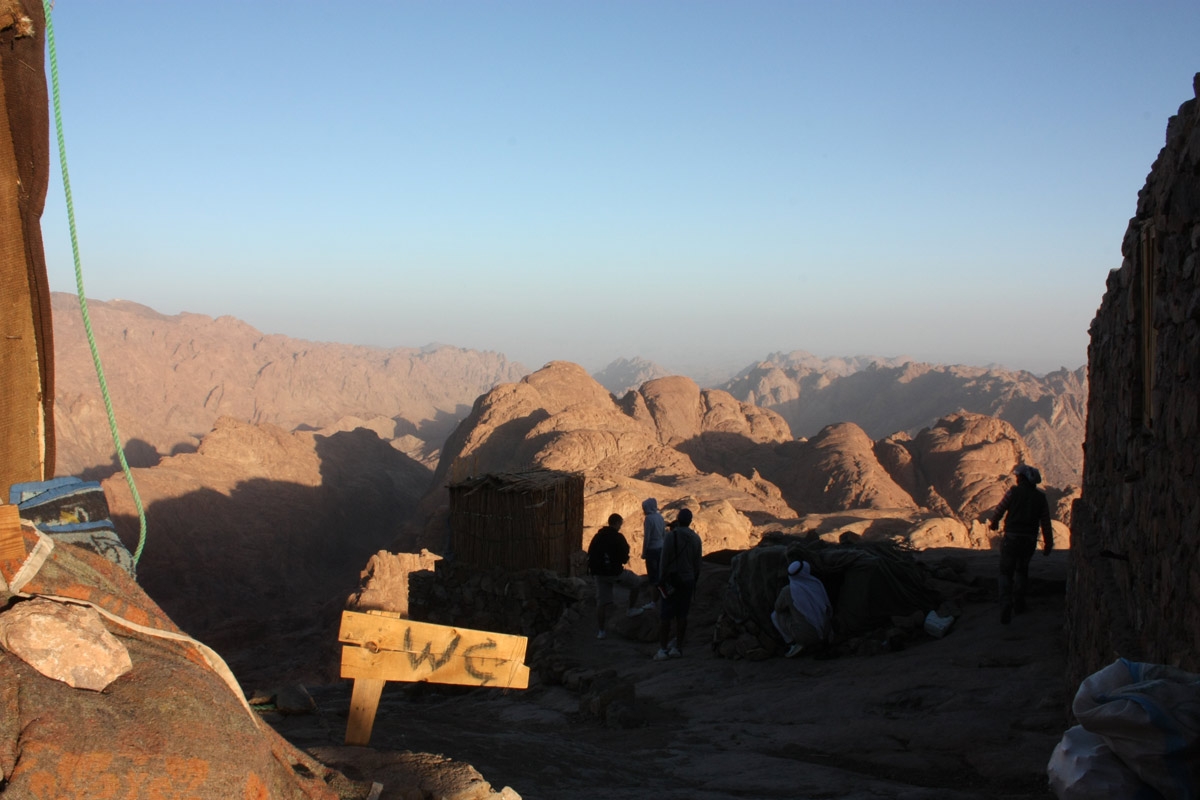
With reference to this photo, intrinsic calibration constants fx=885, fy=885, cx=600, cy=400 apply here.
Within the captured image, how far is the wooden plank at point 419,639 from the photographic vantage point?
379 centimetres

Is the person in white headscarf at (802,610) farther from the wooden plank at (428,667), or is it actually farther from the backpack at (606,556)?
the wooden plank at (428,667)

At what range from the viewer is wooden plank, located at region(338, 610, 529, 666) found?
3.79 meters

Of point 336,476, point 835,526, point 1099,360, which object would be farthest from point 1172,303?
point 336,476

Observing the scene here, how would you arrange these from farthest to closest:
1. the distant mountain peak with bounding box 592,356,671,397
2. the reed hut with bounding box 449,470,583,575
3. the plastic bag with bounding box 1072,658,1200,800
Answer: the distant mountain peak with bounding box 592,356,671,397 → the reed hut with bounding box 449,470,583,575 → the plastic bag with bounding box 1072,658,1200,800

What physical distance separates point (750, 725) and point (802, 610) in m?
1.77

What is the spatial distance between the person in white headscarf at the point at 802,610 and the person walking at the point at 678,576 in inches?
33.2

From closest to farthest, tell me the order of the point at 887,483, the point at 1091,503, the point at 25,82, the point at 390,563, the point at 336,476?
1. the point at 25,82
2. the point at 1091,503
3. the point at 390,563
4. the point at 887,483
5. the point at 336,476

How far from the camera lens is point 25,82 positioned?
10.8 feet

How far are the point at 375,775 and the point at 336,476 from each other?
26.5 m

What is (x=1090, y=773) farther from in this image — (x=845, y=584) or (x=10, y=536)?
(x=845, y=584)

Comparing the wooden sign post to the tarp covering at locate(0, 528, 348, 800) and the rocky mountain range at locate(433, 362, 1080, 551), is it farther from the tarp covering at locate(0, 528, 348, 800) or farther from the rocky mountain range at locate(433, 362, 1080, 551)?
the rocky mountain range at locate(433, 362, 1080, 551)

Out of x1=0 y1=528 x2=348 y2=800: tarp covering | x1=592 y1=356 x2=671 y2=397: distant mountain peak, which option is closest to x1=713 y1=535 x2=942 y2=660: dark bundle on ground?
x1=0 y1=528 x2=348 y2=800: tarp covering

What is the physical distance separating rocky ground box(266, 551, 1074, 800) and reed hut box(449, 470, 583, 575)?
5.76 feet

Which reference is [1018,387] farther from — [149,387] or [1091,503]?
[149,387]
